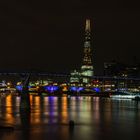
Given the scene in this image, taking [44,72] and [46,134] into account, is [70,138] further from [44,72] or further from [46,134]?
[44,72]

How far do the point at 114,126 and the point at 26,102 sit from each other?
3125 centimetres

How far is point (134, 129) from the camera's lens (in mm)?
78625

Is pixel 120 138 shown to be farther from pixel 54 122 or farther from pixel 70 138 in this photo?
pixel 54 122

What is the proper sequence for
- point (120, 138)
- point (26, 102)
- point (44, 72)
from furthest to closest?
1. point (44, 72)
2. point (26, 102)
3. point (120, 138)

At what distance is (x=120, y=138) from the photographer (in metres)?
67.5

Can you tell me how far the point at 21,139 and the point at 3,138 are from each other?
Result: 8.24 feet

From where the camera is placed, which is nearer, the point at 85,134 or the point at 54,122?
the point at 85,134

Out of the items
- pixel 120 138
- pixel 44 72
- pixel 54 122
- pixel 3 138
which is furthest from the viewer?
pixel 44 72

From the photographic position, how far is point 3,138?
62062 millimetres

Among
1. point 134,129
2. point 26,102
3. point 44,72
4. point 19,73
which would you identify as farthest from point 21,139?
point 44,72

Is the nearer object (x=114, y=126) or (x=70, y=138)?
(x=70, y=138)

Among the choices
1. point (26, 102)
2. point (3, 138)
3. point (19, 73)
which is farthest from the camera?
point (19, 73)

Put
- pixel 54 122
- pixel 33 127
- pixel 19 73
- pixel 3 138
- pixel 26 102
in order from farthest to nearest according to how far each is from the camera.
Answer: pixel 19 73, pixel 26 102, pixel 54 122, pixel 33 127, pixel 3 138

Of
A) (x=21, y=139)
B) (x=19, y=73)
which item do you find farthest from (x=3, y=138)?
(x=19, y=73)
